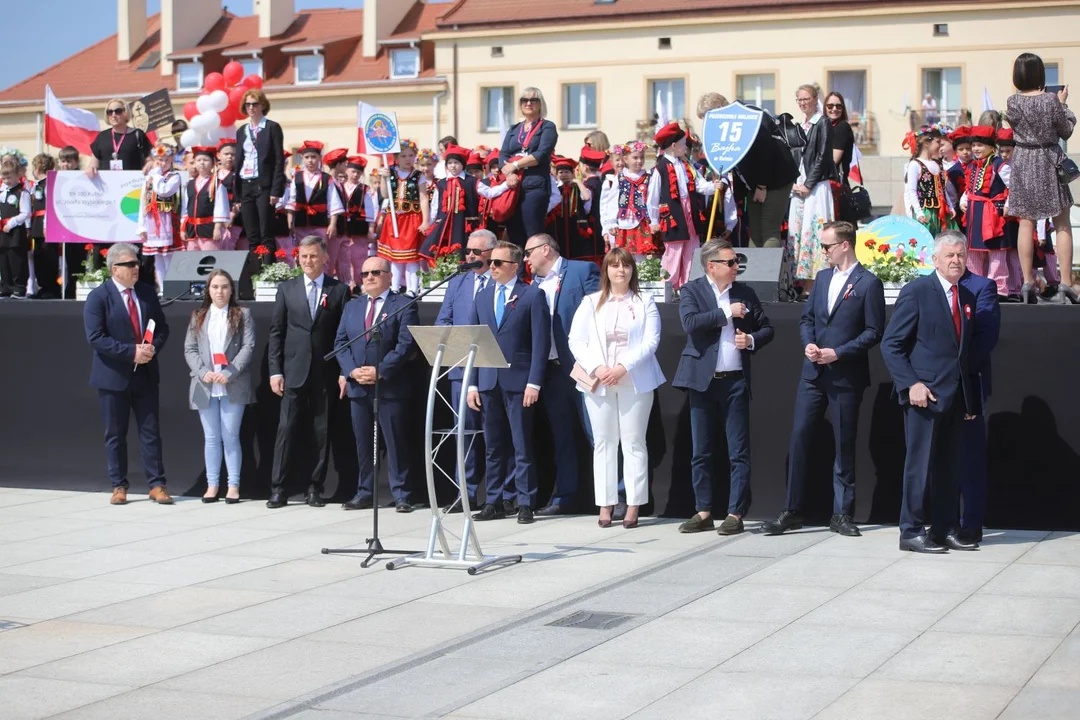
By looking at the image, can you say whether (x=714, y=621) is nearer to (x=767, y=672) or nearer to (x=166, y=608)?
(x=767, y=672)

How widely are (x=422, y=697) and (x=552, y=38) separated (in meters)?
41.2

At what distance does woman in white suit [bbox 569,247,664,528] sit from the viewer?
10.7 meters

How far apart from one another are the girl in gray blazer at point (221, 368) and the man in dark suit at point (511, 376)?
2.17 m

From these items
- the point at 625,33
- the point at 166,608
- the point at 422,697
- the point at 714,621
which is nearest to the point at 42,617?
the point at 166,608

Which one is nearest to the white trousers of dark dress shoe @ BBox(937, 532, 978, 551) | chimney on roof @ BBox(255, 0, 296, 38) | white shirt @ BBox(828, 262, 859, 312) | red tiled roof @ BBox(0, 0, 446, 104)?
white shirt @ BBox(828, 262, 859, 312)

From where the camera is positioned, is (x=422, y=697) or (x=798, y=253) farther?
(x=798, y=253)

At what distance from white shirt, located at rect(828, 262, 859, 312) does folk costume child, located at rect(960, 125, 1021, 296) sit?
2227 millimetres

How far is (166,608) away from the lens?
823 cm

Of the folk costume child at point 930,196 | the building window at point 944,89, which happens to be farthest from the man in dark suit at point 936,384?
the building window at point 944,89

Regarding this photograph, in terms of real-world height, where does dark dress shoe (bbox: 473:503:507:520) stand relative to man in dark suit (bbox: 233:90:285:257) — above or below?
below

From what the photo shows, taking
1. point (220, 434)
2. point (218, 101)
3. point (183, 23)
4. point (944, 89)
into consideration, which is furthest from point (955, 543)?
point (183, 23)

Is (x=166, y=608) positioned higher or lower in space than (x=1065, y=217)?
lower

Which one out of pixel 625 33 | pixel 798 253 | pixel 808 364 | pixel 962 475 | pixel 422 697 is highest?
pixel 625 33

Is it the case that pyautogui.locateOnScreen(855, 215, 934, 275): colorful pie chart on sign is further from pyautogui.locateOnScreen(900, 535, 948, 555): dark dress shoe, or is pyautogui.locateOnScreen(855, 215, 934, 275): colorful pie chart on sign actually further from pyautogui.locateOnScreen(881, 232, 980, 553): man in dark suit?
pyautogui.locateOnScreen(900, 535, 948, 555): dark dress shoe
